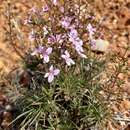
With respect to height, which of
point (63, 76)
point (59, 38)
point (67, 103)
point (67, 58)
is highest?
point (59, 38)

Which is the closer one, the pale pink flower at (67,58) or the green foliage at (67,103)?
the pale pink flower at (67,58)

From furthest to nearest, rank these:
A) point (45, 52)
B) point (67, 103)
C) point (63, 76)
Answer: point (67, 103), point (63, 76), point (45, 52)

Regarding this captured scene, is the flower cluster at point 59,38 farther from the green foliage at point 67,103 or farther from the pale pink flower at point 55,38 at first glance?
the green foliage at point 67,103

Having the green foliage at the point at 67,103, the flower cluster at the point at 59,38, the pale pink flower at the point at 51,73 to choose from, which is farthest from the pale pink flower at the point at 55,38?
the green foliage at the point at 67,103

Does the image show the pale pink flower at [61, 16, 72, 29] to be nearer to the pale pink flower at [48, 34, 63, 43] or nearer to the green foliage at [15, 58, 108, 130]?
the pale pink flower at [48, 34, 63, 43]

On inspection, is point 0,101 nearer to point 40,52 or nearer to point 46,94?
point 46,94

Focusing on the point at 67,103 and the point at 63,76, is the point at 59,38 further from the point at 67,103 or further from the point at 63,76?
the point at 67,103

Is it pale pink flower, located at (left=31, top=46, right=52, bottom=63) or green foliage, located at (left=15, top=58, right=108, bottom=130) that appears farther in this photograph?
green foliage, located at (left=15, top=58, right=108, bottom=130)

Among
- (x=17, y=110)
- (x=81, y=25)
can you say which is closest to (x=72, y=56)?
(x=81, y=25)

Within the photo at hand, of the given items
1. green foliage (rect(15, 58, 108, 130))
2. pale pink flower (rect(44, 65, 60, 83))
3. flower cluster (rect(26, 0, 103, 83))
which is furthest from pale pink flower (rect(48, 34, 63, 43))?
green foliage (rect(15, 58, 108, 130))

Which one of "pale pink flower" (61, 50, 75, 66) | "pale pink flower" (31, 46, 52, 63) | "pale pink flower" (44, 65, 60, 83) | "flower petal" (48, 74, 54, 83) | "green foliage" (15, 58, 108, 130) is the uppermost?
"pale pink flower" (31, 46, 52, 63)

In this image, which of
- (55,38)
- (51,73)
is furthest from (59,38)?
(51,73)
